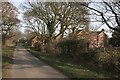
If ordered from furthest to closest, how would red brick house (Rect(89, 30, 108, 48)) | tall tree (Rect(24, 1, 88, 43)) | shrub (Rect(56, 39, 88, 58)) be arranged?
1. tall tree (Rect(24, 1, 88, 43))
2. red brick house (Rect(89, 30, 108, 48))
3. shrub (Rect(56, 39, 88, 58))

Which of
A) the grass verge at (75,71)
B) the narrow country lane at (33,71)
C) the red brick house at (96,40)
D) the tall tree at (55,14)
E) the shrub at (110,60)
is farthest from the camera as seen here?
the tall tree at (55,14)

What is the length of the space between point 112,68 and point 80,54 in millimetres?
8720

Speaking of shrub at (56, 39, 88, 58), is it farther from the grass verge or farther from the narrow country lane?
the narrow country lane

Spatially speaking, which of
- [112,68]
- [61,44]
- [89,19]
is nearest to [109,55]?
[112,68]

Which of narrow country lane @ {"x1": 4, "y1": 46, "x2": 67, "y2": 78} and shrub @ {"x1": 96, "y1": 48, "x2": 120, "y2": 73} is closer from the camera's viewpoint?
narrow country lane @ {"x1": 4, "y1": 46, "x2": 67, "y2": 78}

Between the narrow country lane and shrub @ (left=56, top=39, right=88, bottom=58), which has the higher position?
shrub @ (left=56, top=39, right=88, bottom=58)

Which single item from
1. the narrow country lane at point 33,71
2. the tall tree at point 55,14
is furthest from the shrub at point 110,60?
the tall tree at point 55,14

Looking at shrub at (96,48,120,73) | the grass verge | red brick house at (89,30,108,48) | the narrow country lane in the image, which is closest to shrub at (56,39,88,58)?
red brick house at (89,30,108,48)

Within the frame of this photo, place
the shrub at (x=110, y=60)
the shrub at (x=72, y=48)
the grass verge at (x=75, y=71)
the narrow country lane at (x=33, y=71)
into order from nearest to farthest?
the grass verge at (x=75, y=71) → the narrow country lane at (x=33, y=71) → the shrub at (x=110, y=60) → the shrub at (x=72, y=48)

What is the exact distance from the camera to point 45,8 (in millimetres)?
45562

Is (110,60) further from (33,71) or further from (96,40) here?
(96,40)

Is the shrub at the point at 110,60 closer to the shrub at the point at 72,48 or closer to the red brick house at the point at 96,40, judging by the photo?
the shrub at the point at 72,48

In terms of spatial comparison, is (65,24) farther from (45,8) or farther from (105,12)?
(105,12)

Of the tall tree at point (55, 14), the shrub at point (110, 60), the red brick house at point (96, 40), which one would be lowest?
the shrub at point (110, 60)
